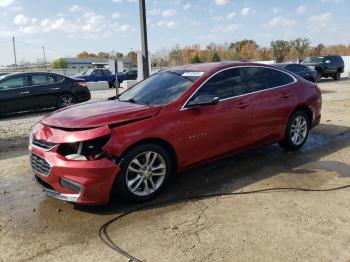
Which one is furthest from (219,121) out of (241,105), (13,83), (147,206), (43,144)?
(13,83)

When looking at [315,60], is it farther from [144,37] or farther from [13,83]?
[13,83]

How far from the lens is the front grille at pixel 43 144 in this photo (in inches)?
175

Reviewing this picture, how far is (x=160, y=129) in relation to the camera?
15.5ft

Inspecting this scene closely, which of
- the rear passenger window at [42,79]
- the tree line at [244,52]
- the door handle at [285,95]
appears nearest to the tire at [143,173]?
the door handle at [285,95]

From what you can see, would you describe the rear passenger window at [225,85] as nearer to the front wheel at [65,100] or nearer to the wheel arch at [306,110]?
the wheel arch at [306,110]

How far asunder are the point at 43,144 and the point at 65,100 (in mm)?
9393

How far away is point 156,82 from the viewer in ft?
19.2

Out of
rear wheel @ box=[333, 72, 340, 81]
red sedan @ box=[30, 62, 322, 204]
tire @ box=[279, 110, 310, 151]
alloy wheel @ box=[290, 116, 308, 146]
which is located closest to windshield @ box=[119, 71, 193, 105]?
red sedan @ box=[30, 62, 322, 204]

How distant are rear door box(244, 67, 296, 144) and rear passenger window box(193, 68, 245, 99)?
0.20 metres

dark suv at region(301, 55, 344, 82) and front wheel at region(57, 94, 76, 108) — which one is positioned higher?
dark suv at region(301, 55, 344, 82)

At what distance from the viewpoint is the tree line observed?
65438 millimetres

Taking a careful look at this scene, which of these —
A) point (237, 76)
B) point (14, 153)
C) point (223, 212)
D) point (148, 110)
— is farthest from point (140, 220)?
point (14, 153)

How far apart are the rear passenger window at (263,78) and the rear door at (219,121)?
19 cm

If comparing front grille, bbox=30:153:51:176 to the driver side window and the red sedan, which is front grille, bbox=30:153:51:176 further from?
the driver side window
